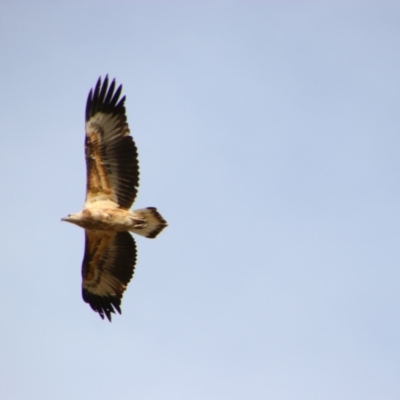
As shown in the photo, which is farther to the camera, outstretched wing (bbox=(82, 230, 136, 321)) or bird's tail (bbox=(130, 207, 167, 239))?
outstretched wing (bbox=(82, 230, 136, 321))

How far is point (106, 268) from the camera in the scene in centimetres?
1630

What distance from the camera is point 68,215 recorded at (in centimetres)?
1534

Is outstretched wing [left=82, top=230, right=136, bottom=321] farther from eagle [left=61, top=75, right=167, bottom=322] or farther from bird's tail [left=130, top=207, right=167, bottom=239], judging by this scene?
bird's tail [left=130, top=207, right=167, bottom=239]

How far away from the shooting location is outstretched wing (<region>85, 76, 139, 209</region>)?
1545 cm

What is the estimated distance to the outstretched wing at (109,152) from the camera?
15445mm

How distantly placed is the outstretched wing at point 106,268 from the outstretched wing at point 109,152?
0.81 meters

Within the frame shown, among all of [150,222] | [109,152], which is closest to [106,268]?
[150,222]

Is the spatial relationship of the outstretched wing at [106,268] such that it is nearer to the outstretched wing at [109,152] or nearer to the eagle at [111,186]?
the eagle at [111,186]

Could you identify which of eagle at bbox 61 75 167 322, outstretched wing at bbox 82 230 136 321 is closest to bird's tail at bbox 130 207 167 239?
eagle at bbox 61 75 167 322

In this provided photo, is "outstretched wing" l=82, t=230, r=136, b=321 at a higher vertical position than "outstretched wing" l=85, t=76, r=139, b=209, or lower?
lower

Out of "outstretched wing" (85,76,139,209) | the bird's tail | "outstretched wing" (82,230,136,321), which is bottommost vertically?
"outstretched wing" (82,230,136,321)

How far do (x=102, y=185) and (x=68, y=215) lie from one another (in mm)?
859

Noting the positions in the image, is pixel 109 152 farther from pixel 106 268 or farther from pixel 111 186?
pixel 106 268

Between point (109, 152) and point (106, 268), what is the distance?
2.34 m
